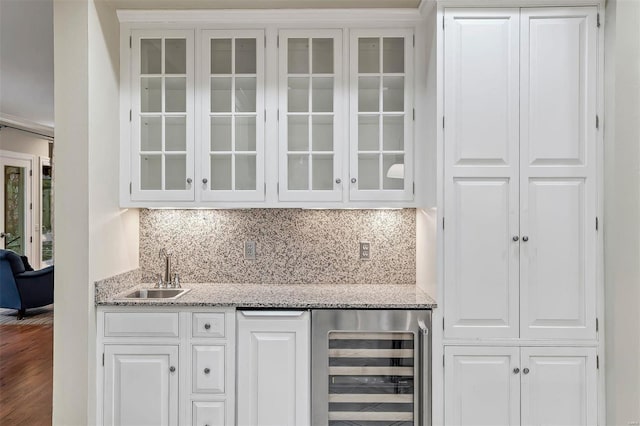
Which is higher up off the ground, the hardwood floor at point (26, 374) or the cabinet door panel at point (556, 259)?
the cabinet door panel at point (556, 259)

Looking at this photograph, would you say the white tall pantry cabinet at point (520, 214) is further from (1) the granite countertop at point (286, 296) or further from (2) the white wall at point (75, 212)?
(2) the white wall at point (75, 212)

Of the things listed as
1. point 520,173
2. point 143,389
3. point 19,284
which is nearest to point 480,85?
point 520,173

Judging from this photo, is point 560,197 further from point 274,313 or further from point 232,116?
point 232,116

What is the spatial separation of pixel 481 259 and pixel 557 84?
0.98m

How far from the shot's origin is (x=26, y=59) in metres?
4.00

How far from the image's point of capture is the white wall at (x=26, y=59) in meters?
2.97

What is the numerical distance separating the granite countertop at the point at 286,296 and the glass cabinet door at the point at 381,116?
1.87ft

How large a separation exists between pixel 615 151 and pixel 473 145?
2.21 feet

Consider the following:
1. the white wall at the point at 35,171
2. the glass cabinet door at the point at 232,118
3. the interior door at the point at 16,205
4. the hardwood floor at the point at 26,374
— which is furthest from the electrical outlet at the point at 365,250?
the white wall at the point at 35,171

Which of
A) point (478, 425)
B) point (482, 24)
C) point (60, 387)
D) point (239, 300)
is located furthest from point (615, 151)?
point (60, 387)

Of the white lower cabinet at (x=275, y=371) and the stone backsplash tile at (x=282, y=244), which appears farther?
the stone backsplash tile at (x=282, y=244)

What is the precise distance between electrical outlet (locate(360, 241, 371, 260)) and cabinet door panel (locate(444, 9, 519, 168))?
85 centimetres

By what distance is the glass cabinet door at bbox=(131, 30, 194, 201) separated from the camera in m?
2.53

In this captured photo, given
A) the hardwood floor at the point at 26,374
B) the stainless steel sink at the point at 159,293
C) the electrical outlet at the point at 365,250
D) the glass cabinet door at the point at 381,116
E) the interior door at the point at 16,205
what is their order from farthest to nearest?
the interior door at the point at 16,205
the hardwood floor at the point at 26,374
the electrical outlet at the point at 365,250
the stainless steel sink at the point at 159,293
the glass cabinet door at the point at 381,116
